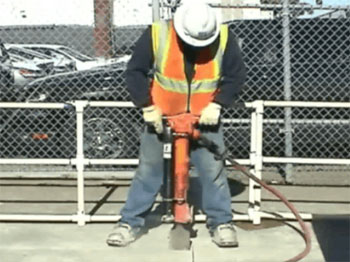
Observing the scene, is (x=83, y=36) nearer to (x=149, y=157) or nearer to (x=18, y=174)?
(x=18, y=174)

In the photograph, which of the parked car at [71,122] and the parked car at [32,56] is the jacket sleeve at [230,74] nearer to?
the parked car at [71,122]

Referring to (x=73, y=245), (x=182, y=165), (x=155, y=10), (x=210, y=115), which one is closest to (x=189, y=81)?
(x=210, y=115)

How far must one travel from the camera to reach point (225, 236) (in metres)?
5.56

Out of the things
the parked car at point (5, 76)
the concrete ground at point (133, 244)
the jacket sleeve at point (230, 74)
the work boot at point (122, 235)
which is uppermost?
the jacket sleeve at point (230, 74)

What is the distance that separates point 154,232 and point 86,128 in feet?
8.01

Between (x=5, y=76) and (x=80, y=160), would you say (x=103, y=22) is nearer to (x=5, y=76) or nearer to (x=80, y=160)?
(x=5, y=76)

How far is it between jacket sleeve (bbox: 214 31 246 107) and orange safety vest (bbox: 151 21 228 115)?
0.17 ft

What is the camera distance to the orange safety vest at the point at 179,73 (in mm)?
5273

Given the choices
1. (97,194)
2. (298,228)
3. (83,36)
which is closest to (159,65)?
(298,228)

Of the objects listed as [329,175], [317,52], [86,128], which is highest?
[317,52]

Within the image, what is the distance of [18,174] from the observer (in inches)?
320

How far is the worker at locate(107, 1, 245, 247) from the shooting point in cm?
522

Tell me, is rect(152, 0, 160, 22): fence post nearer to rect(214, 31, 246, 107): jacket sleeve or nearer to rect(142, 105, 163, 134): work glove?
rect(214, 31, 246, 107): jacket sleeve

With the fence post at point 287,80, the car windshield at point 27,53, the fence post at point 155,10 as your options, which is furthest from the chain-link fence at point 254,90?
the car windshield at point 27,53
